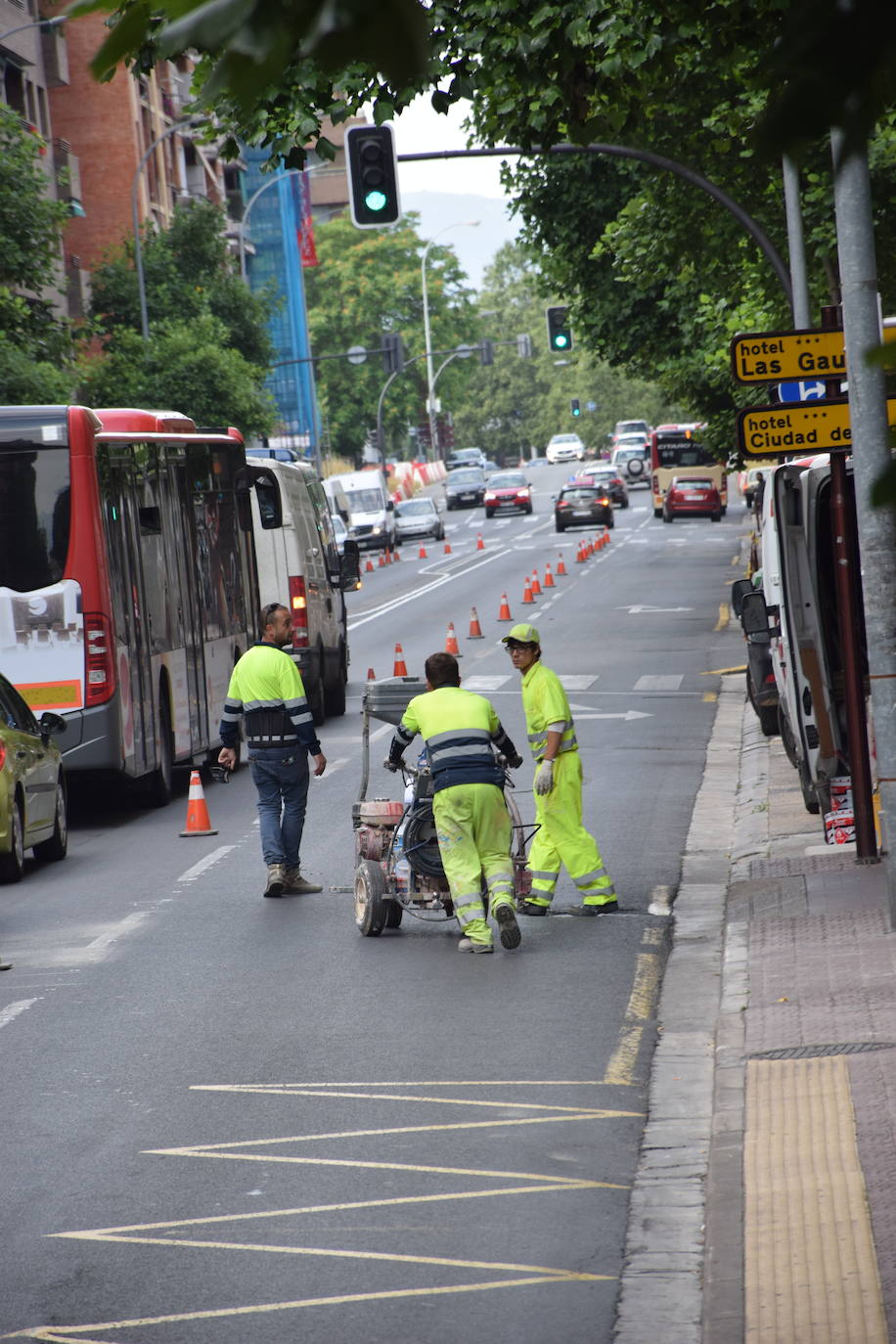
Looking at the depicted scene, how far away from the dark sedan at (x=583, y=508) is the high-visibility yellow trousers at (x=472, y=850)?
2367 inches

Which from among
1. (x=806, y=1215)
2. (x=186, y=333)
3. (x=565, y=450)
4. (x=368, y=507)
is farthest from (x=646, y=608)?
(x=565, y=450)

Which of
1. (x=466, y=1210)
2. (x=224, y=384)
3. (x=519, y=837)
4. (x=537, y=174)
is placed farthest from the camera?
(x=224, y=384)

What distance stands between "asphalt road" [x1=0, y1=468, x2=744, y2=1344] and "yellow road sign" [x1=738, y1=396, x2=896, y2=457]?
2758 mm

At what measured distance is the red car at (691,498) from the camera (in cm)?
7194

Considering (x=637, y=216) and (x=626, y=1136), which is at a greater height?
(x=637, y=216)

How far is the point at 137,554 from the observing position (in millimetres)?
17750

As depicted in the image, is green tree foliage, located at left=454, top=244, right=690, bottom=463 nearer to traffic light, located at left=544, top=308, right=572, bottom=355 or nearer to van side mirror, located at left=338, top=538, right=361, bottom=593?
traffic light, located at left=544, top=308, right=572, bottom=355

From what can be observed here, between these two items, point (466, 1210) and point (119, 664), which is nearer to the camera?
point (466, 1210)

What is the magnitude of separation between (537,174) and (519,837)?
82.4ft

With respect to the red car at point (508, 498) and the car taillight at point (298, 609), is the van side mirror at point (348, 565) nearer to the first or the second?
the car taillight at point (298, 609)

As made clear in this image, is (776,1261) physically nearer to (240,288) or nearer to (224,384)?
(224,384)

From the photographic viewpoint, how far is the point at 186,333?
1943 inches

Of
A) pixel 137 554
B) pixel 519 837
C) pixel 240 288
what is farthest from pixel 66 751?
pixel 240 288

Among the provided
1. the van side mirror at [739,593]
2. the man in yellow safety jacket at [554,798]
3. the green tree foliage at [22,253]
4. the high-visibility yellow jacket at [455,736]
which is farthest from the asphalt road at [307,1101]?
the green tree foliage at [22,253]
